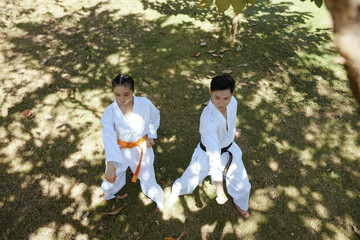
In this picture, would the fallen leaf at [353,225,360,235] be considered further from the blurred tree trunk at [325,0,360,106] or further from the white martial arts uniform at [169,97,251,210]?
the blurred tree trunk at [325,0,360,106]

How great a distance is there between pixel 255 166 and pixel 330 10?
Answer: 4.30 meters

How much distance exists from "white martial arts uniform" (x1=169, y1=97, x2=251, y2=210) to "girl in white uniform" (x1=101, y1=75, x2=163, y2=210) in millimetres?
602

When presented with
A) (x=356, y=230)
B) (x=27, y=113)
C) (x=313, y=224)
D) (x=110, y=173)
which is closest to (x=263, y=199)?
(x=313, y=224)

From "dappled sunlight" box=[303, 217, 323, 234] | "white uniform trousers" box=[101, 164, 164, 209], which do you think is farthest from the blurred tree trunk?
"dappled sunlight" box=[303, 217, 323, 234]

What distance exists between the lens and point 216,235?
3766 mm

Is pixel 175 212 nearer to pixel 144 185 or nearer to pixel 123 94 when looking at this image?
pixel 144 185

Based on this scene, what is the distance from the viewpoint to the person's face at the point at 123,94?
2875 millimetres

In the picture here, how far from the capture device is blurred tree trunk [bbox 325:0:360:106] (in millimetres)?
610

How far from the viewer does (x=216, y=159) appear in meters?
2.76

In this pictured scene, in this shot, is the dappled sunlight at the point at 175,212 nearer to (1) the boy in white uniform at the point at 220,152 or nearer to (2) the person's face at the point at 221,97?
(1) the boy in white uniform at the point at 220,152

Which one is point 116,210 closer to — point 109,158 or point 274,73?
point 109,158

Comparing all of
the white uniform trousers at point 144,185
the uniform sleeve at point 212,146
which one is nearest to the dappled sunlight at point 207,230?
the white uniform trousers at point 144,185

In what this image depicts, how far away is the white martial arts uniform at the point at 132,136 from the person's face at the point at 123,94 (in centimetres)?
14

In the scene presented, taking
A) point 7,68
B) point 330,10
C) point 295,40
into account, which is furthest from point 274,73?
point 7,68
